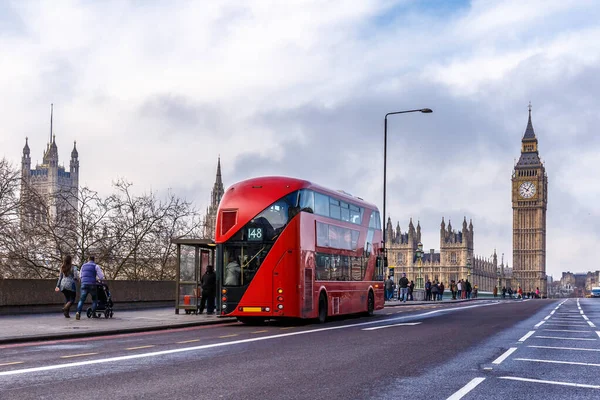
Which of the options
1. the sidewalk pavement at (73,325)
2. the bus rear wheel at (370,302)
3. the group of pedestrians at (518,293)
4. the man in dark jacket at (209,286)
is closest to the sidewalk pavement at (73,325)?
the sidewalk pavement at (73,325)

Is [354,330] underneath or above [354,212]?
underneath

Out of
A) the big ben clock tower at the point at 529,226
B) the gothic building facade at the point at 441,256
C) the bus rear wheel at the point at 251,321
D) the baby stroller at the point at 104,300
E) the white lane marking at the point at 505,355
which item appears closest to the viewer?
the white lane marking at the point at 505,355

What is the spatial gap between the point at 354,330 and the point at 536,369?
8714mm

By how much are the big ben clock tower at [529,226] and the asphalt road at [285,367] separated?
177 metres

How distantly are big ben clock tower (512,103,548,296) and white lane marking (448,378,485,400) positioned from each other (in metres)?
185

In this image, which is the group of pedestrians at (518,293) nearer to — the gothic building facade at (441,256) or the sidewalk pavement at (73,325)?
the gothic building facade at (441,256)

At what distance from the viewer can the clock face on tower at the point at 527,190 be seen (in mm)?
189000

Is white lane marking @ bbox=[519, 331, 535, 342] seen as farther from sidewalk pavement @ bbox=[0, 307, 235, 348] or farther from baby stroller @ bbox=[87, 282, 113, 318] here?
baby stroller @ bbox=[87, 282, 113, 318]

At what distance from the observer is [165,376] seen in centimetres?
1016

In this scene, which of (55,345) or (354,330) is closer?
(55,345)

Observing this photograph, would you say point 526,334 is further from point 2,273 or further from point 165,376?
point 2,273

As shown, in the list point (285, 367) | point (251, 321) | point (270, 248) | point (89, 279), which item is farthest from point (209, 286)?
point (285, 367)

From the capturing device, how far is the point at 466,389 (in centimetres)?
927

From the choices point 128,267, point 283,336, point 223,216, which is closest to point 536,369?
point 283,336
